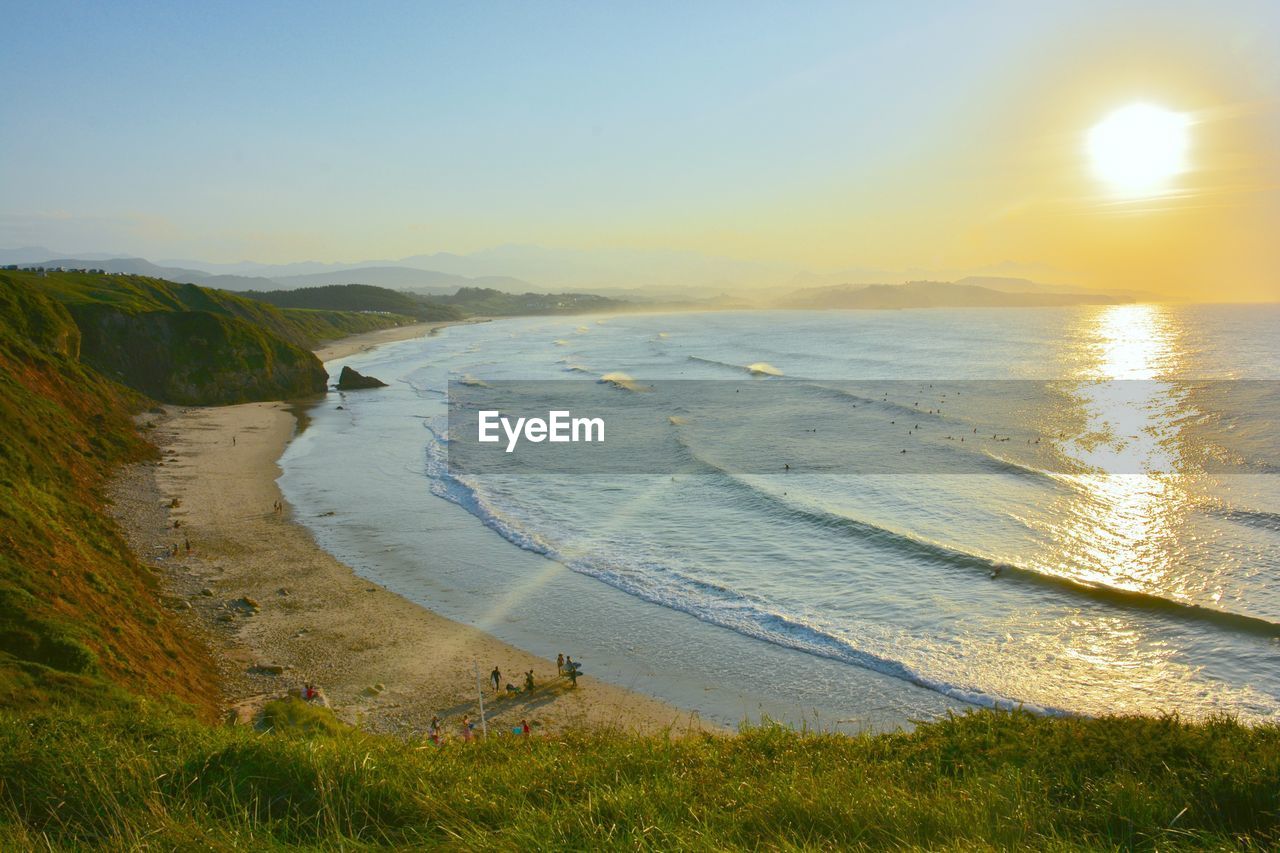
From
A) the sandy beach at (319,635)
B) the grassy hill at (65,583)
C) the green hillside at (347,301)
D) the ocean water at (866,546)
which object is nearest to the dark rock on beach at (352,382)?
the ocean water at (866,546)

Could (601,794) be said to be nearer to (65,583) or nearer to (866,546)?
(65,583)

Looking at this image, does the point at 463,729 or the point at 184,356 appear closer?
the point at 463,729

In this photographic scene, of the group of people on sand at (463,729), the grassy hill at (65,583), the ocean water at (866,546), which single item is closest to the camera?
the grassy hill at (65,583)

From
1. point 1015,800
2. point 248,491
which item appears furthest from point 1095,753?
point 248,491

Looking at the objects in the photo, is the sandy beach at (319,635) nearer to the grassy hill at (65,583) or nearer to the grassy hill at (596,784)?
the grassy hill at (65,583)

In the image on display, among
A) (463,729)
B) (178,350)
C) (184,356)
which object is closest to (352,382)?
(184,356)
